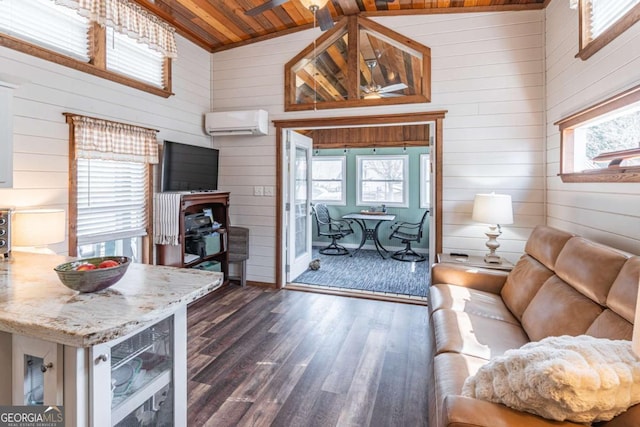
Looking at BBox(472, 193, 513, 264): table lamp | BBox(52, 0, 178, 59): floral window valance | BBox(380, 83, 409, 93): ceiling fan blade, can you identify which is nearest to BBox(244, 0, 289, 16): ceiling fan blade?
BBox(52, 0, 178, 59): floral window valance

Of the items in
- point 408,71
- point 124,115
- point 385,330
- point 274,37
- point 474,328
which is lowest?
point 385,330

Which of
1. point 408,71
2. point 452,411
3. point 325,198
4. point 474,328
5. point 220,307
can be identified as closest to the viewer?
point 452,411

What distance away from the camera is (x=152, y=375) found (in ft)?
4.43

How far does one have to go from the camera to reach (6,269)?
5.66 ft

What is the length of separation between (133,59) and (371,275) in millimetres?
4026

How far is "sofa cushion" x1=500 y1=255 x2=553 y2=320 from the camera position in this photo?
2.21 meters

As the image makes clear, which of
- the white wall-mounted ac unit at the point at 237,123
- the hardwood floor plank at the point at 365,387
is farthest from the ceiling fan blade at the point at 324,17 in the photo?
the hardwood floor plank at the point at 365,387

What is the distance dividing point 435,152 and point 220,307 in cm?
288

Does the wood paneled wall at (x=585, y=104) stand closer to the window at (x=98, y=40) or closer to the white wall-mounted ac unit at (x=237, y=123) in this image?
the white wall-mounted ac unit at (x=237, y=123)

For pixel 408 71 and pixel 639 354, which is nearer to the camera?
pixel 639 354

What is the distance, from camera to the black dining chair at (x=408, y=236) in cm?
630

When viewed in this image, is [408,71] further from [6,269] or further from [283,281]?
[6,269]

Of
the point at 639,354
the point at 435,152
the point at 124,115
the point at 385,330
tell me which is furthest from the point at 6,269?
the point at 435,152

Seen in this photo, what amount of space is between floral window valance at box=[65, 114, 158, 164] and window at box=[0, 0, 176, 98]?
0.44 meters
